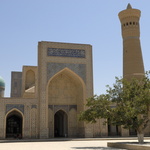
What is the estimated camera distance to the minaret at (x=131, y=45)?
24.7 meters

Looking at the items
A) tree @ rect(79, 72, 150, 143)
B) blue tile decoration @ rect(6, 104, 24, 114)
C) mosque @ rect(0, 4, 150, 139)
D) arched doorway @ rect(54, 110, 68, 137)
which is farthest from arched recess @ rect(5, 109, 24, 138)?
tree @ rect(79, 72, 150, 143)

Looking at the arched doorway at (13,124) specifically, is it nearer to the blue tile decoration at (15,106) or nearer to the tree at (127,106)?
the blue tile decoration at (15,106)

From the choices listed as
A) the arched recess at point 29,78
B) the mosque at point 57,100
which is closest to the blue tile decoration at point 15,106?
the mosque at point 57,100

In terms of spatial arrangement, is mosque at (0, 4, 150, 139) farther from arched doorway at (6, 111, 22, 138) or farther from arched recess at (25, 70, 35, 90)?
arched recess at (25, 70, 35, 90)

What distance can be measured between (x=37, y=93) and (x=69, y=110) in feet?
9.58

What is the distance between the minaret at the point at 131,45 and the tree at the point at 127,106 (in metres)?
12.8

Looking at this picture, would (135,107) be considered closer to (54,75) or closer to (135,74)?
(54,75)

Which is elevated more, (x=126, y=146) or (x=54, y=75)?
(x=54, y=75)

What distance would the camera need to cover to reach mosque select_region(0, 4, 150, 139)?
17578mm

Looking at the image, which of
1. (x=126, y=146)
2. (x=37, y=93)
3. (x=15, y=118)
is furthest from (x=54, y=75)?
(x=126, y=146)


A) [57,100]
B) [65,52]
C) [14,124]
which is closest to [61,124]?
[57,100]

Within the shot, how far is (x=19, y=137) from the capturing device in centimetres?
1778

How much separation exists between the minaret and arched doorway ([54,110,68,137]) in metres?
7.58

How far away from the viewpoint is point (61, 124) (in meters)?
21.0
